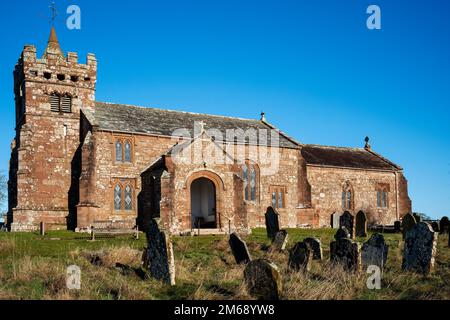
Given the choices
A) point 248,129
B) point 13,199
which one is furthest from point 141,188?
point 248,129

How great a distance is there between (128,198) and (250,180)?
9892 millimetres

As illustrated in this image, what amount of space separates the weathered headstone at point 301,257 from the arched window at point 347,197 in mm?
29185

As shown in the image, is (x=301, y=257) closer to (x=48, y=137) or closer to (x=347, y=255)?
(x=347, y=255)

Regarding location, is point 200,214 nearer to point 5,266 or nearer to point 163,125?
point 163,125

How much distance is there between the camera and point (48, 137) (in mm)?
32625

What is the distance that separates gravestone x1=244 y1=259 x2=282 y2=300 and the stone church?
17.9 meters

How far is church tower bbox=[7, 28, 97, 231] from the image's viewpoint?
31.5 metres

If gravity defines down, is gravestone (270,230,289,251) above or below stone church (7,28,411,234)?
below

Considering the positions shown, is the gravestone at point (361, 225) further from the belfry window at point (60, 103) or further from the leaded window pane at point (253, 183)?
the belfry window at point (60, 103)

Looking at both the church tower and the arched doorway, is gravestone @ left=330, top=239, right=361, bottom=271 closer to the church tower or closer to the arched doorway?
the arched doorway

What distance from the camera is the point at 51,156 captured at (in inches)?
1280

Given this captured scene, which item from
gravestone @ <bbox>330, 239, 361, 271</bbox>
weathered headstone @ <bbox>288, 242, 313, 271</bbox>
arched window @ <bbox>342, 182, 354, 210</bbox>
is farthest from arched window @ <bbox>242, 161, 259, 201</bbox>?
gravestone @ <bbox>330, 239, 361, 271</bbox>
